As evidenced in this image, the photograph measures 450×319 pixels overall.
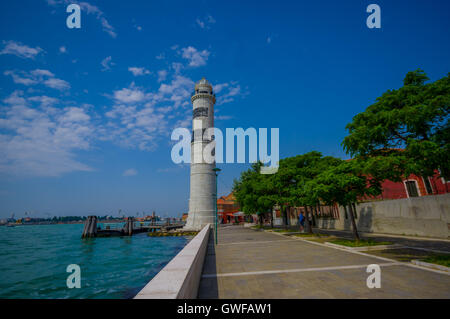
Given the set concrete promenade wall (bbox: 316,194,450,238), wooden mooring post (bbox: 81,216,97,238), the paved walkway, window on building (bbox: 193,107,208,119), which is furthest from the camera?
wooden mooring post (bbox: 81,216,97,238)

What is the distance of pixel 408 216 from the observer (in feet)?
56.9

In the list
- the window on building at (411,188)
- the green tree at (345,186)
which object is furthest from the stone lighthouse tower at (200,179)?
the green tree at (345,186)

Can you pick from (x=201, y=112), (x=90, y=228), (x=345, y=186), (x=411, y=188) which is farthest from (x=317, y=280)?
(x=90, y=228)

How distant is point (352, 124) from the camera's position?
1027 centimetres

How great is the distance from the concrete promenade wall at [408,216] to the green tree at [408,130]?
31.4 feet

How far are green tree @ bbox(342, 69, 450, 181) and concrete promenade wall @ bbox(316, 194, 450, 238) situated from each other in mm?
9578

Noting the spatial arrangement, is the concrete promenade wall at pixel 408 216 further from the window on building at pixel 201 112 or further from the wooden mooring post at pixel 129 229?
the wooden mooring post at pixel 129 229

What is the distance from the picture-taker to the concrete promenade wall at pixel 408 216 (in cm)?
1494

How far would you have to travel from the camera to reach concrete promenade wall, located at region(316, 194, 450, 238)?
1494cm

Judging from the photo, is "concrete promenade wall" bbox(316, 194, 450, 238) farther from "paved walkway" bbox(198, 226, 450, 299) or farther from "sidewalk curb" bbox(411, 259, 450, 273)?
"sidewalk curb" bbox(411, 259, 450, 273)

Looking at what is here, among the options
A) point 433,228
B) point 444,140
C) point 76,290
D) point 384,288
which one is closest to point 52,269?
point 76,290

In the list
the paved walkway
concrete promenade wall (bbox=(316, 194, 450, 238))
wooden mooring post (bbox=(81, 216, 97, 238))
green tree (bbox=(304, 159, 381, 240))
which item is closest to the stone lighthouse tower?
concrete promenade wall (bbox=(316, 194, 450, 238))

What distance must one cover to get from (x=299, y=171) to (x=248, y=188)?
12.2 m
